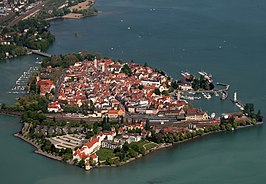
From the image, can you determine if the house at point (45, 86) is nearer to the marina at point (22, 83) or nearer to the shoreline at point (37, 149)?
the marina at point (22, 83)

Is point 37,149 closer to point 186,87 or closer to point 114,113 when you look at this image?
point 114,113

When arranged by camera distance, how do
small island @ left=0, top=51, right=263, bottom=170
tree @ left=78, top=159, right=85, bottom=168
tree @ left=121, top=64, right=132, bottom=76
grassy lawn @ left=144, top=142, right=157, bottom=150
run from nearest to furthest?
tree @ left=78, top=159, right=85, bottom=168
small island @ left=0, top=51, right=263, bottom=170
grassy lawn @ left=144, top=142, right=157, bottom=150
tree @ left=121, top=64, right=132, bottom=76

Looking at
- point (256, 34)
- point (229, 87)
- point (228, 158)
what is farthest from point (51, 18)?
point (228, 158)

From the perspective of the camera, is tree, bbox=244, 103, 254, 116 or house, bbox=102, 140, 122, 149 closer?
house, bbox=102, 140, 122, 149

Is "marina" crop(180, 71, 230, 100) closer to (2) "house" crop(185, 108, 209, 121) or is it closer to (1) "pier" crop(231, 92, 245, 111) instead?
(1) "pier" crop(231, 92, 245, 111)

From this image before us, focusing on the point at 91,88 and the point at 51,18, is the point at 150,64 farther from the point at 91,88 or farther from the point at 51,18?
the point at 51,18

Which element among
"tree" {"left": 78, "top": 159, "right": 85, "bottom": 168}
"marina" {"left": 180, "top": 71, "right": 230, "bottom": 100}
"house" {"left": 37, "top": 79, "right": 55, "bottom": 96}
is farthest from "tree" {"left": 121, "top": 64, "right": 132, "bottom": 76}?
"tree" {"left": 78, "top": 159, "right": 85, "bottom": 168}

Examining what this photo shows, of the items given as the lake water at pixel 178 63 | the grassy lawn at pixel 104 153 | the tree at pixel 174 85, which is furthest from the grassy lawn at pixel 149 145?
the tree at pixel 174 85
